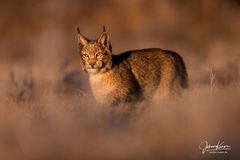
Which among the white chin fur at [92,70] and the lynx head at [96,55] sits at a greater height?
the lynx head at [96,55]

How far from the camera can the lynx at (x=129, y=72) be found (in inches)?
560

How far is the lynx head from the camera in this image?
14188mm

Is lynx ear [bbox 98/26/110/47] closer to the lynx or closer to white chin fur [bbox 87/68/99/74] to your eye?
the lynx

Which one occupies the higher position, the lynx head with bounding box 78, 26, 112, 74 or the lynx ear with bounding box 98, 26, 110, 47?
the lynx ear with bounding box 98, 26, 110, 47

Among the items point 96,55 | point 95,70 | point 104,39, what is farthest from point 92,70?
point 104,39

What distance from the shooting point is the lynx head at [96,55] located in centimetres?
1419

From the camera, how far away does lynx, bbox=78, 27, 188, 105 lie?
46.6ft

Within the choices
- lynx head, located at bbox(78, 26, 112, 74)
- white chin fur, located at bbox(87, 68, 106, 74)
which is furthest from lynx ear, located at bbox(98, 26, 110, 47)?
white chin fur, located at bbox(87, 68, 106, 74)

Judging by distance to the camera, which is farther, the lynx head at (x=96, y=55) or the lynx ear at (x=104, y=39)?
the lynx ear at (x=104, y=39)

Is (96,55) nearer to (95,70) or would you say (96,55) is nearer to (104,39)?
(95,70)

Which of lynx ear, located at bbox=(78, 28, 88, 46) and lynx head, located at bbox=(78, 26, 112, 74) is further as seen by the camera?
lynx ear, located at bbox=(78, 28, 88, 46)

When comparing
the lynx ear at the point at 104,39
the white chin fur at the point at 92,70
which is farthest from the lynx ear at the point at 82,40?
the white chin fur at the point at 92,70

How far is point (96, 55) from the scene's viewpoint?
14203mm

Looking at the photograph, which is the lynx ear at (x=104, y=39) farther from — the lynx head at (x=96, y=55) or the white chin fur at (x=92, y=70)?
the white chin fur at (x=92, y=70)
